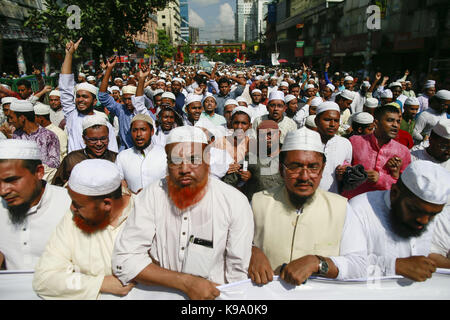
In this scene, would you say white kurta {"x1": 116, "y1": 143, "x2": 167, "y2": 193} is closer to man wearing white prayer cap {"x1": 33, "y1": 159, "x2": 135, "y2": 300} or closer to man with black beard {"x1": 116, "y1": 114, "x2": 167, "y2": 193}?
man with black beard {"x1": 116, "y1": 114, "x2": 167, "y2": 193}

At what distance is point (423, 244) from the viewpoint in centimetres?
194

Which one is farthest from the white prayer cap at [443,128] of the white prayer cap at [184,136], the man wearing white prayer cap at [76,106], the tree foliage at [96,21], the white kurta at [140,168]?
the tree foliage at [96,21]

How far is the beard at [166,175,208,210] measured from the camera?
182 cm

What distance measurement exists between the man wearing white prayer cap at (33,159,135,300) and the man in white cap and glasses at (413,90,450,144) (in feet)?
16.7

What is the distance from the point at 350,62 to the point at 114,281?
3159 centimetres

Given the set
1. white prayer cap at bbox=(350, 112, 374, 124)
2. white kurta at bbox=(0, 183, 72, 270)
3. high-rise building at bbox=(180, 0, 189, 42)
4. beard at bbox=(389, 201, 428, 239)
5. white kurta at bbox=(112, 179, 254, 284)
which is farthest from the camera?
high-rise building at bbox=(180, 0, 189, 42)

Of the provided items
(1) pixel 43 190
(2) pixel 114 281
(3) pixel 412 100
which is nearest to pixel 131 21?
(3) pixel 412 100

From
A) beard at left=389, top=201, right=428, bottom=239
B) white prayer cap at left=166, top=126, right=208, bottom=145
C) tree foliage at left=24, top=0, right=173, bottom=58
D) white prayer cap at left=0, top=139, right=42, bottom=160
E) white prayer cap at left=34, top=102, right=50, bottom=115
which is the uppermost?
tree foliage at left=24, top=0, right=173, bottom=58

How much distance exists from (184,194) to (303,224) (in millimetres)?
814

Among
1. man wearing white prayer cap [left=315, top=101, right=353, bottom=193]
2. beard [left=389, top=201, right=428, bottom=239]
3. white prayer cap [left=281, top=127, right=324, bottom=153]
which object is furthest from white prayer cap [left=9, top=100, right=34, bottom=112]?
beard [left=389, top=201, right=428, bottom=239]

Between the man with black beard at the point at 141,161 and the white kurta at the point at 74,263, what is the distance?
4.07ft

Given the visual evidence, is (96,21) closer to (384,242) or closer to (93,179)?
(93,179)

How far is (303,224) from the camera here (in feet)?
6.23
